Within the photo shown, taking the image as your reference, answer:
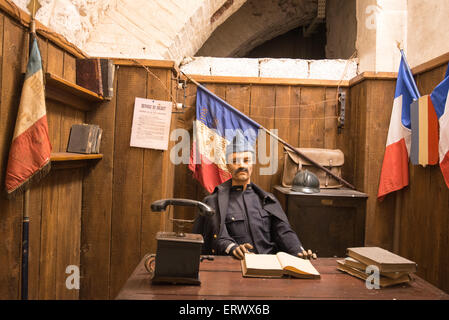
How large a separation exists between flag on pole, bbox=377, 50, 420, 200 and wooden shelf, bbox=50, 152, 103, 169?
2404 mm

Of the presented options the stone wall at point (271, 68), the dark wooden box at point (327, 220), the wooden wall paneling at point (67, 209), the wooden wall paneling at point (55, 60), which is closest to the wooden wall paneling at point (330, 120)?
the stone wall at point (271, 68)

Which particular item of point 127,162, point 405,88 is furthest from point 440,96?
point 127,162

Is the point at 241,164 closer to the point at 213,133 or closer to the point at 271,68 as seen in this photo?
the point at 213,133

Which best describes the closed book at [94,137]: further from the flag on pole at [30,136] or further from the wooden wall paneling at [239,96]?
the wooden wall paneling at [239,96]

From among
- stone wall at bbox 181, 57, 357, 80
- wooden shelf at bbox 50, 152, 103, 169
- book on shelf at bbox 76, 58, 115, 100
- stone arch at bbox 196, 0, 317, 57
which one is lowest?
wooden shelf at bbox 50, 152, 103, 169

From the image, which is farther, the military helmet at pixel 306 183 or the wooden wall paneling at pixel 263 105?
the wooden wall paneling at pixel 263 105

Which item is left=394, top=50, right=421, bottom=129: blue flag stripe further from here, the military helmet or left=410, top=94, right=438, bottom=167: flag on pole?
the military helmet

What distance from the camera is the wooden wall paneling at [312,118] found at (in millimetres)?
3215

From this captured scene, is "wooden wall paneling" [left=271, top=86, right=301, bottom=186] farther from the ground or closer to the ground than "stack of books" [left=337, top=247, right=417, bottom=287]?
farther from the ground

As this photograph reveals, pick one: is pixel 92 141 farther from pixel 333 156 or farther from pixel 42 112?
pixel 333 156

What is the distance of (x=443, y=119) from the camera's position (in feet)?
6.90

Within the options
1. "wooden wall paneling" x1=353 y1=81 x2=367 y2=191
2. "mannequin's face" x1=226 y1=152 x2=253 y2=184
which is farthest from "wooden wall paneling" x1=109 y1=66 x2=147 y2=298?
"wooden wall paneling" x1=353 y1=81 x2=367 y2=191

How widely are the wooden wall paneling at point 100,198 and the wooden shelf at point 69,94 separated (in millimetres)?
111

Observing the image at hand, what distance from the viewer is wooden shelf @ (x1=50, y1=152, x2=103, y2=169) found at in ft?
6.22
